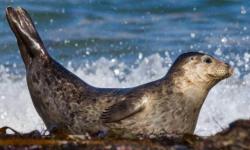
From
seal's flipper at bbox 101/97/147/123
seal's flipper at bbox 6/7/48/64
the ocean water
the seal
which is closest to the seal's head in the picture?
the seal

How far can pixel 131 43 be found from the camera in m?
12.7

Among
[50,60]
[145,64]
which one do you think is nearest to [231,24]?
[145,64]

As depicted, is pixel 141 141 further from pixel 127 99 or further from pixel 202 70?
pixel 202 70

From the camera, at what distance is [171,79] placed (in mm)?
6371

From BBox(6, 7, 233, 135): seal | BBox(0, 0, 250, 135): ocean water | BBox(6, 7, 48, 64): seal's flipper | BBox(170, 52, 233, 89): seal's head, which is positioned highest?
BBox(6, 7, 48, 64): seal's flipper

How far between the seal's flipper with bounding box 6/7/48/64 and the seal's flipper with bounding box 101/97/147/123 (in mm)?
793

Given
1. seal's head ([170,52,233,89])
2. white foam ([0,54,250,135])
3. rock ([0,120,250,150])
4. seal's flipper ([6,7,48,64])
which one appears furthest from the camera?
white foam ([0,54,250,135])

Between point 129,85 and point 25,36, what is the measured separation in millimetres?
3628

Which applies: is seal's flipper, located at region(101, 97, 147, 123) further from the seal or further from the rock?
the rock

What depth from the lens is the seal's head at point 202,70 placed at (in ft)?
20.8

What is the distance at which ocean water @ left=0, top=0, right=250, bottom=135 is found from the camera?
955cm

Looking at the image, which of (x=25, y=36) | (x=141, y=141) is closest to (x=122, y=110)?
(x=141, y=141)

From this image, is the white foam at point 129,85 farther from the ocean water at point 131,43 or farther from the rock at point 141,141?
the rock at point 141,141

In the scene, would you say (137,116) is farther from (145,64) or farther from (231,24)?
(231,24)
